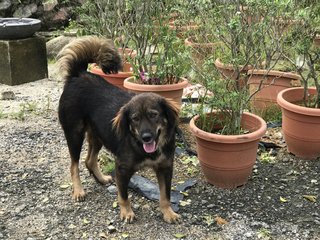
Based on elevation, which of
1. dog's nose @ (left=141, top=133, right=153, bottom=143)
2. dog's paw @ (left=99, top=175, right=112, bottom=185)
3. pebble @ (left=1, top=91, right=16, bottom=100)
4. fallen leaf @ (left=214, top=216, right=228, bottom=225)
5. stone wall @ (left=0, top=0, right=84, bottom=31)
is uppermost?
stone wall @ (left=0, top=0, right=84, bottom=31)

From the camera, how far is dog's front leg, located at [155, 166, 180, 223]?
3.67 metres

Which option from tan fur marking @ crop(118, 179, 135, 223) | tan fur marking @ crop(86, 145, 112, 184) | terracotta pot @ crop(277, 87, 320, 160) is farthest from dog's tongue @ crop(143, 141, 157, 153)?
terracotta pot @ crop(277, 87, 320, 160)

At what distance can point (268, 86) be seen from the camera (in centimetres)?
545

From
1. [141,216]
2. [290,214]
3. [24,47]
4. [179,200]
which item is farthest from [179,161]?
[24,47]

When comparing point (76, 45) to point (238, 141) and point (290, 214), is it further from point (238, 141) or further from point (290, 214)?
point (290, 214)

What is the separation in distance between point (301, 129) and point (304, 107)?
23 cm

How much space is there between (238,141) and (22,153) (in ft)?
8.09

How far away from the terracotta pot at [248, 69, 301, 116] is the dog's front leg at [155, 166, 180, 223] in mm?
2259

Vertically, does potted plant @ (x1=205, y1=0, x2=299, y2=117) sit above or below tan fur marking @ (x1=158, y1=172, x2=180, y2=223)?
above

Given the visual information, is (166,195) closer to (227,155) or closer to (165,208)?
(165,208)

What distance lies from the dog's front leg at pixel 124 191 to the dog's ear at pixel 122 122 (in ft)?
0.93

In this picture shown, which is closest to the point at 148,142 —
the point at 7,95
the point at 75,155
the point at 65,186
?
the point at 75,155

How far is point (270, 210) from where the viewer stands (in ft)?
12.4

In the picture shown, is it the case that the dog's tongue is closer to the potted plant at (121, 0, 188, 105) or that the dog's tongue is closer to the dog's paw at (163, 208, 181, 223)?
the dog's paw at (163, 208, 181, 223)
